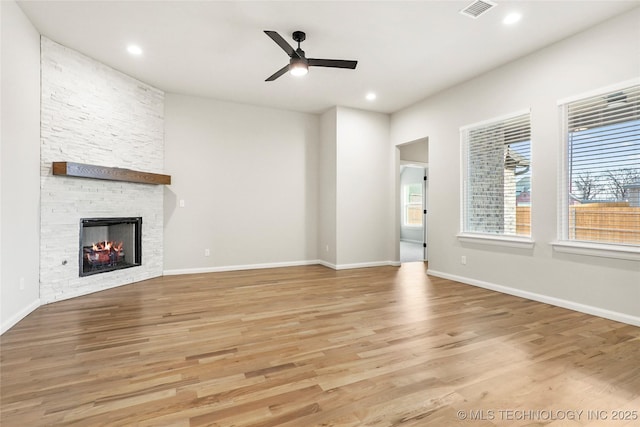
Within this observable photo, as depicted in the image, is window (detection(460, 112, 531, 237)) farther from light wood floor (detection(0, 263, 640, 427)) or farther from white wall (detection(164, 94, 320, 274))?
white wall (detection(164, 94, 320, 274))

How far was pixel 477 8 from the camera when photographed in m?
3.03

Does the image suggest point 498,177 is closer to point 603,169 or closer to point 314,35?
point 603,169

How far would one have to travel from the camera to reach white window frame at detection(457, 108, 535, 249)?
13.1 feet

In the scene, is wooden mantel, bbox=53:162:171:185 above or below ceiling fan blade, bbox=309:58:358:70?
below

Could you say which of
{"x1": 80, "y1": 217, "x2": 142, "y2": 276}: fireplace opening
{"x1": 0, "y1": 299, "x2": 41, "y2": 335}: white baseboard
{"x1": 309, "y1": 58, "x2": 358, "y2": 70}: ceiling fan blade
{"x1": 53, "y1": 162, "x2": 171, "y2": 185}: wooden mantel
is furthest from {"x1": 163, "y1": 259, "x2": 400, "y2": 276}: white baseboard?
{"x1": 309, "y1": 58, "x2": 358, "y2": 70}: ceiling fan blade

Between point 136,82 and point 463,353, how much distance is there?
18.2 ft

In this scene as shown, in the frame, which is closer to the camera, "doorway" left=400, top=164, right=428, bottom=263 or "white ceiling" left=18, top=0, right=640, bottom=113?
"white ceiling" left=18, top=0, right=640, bottom=113

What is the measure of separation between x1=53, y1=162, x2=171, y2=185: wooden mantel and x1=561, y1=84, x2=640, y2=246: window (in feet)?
18.2

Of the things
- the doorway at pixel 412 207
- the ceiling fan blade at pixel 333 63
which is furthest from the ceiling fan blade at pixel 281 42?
the doorway at pixel 412 207

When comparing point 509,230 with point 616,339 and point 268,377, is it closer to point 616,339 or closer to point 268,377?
point 616,339

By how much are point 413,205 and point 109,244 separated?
349 inches

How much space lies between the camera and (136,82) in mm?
4820

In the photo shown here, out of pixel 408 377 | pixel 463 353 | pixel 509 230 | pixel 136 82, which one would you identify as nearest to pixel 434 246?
pixel 509 230

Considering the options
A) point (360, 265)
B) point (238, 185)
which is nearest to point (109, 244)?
point (238, 185)
